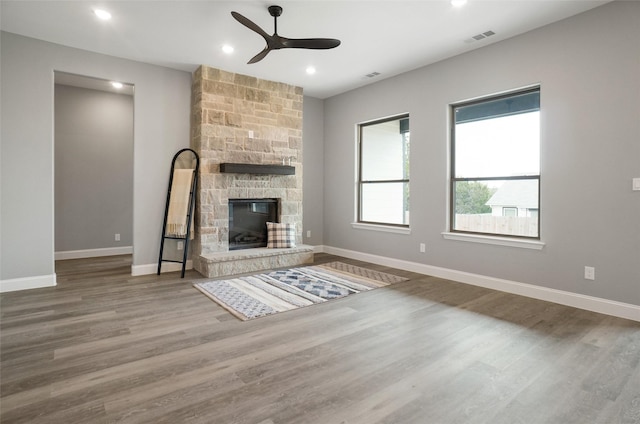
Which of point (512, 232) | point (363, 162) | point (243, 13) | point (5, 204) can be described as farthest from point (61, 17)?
point (512, 232)

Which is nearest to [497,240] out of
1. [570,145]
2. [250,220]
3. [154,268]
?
[570,145]

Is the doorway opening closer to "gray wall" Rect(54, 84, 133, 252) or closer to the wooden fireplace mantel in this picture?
"gray wall" Rect(54, 84, 133, 252)

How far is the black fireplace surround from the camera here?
5176mm

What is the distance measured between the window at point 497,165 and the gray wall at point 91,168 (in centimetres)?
556

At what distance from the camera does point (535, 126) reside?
3742 mm

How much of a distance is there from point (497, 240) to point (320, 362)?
8.95ft

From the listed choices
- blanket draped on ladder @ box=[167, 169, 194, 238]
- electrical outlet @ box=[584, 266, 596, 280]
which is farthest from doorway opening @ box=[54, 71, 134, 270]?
electrical outlet @ box=[584, 266, 596, 280]

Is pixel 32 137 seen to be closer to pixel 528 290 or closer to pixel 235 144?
pixel 235 144

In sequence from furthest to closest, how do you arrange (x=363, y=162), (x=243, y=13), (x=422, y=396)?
(x=363, y=162)
(x=243, y=13)
(x=422, y=396)

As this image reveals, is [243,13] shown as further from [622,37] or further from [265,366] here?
[622,37]

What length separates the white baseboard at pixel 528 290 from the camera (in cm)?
308

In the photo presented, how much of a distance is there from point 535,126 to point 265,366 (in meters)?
3.64

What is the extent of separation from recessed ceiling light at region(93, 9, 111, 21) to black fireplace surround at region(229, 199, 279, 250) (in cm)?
256

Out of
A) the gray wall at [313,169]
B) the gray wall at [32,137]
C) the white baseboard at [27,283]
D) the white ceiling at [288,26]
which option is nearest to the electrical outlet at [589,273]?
the white ceiling at [288,26]
